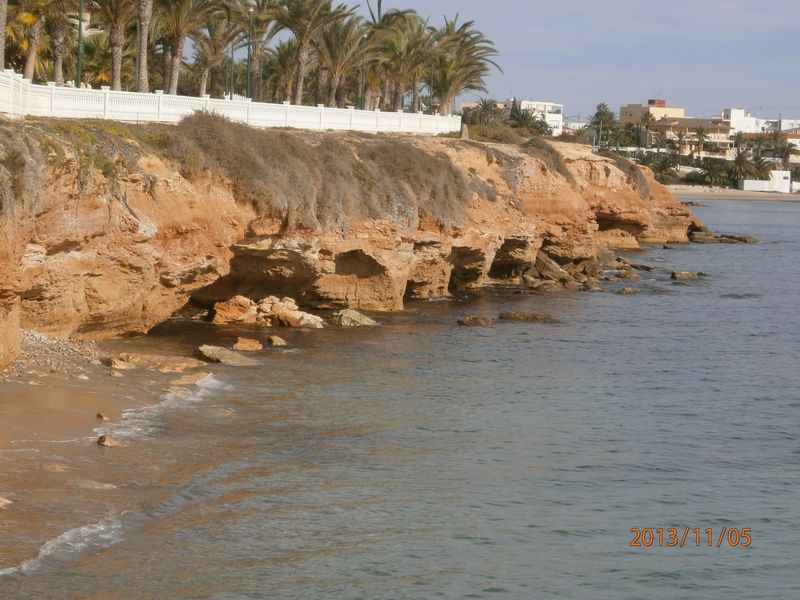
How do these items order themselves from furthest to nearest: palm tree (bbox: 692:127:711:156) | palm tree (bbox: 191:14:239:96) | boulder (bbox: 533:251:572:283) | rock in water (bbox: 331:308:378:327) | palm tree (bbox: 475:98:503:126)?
1. palm tree (bbox: 692:127:711:156)
2. palm tree (bbox: 475:98:503:126)
3. palm tree (bbox: 191:14:239:96)
4. boulder (bbox: 533:251:572:283)
5. rock in water (bbox: 331:308:378:327)

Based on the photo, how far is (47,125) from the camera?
63.5ft

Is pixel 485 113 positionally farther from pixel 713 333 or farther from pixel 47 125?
pixel 47 125

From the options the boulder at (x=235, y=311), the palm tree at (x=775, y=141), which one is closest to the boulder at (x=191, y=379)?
the boulder at (x=235, y=311)

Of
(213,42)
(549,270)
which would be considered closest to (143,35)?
(549,270)

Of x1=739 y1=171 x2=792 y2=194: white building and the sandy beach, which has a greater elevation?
x1=739 y1=171 x2=792 y2=194: white building

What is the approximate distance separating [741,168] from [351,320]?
129 meters

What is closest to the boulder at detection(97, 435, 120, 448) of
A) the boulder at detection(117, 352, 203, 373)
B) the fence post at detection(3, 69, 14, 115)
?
the boulder at detection(117, 352, 203, 373)

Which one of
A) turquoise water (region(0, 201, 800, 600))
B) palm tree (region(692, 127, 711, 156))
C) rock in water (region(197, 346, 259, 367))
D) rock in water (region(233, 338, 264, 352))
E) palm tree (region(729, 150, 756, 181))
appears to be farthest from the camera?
palm tree (region(692, 127, 711, 156))

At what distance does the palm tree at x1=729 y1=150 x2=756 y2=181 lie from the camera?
142 metres

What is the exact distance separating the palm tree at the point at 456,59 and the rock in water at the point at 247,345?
40.3 m

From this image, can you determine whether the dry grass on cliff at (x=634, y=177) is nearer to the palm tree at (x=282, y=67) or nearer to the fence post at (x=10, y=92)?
the palm tree at (x=282, y=67)

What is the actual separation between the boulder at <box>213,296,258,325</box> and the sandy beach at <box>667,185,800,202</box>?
11334 cm

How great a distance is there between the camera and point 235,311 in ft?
80.9

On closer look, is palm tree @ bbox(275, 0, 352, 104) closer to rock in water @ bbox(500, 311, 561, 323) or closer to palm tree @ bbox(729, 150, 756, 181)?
rock in water @ bbox(500, 311, 561, 323)
